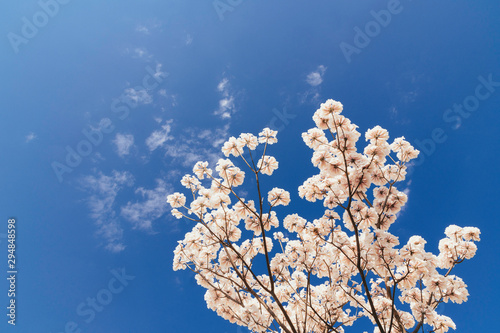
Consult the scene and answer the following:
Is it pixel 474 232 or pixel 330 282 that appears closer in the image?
pixel 474 232

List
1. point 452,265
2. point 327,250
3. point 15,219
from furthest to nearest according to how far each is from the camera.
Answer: point 15,219, point 327,250, point 452,265

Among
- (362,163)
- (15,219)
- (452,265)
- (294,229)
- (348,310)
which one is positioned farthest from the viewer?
(15,219)

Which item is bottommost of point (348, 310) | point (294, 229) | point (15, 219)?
point (348, 310)

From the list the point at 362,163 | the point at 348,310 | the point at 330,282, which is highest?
the point at 362,163

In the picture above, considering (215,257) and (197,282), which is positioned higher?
(215,257)

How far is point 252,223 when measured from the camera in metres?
6.00

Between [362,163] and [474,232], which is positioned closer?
[362,163]

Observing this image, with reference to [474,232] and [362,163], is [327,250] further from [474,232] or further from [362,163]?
[474,232]

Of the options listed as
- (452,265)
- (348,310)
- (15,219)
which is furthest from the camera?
(15,219)

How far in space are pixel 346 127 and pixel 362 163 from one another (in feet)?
2.80

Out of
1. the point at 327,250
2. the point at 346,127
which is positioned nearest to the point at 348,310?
the point at 327,250

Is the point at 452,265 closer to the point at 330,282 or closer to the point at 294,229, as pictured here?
the point at 330,282

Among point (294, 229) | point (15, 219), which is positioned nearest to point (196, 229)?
Result: point (294, 229)

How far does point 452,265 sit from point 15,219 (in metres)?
18.3
